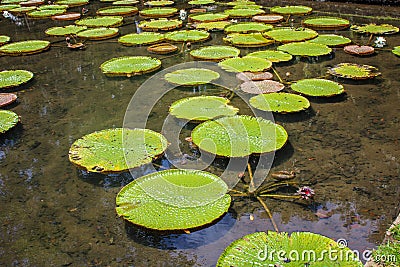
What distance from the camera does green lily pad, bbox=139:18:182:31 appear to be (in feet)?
22.7

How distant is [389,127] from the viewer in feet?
11.5

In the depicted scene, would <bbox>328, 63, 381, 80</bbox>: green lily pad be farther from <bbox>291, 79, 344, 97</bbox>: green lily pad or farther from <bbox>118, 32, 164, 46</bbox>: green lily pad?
<bbox>118, 32, 164, 46</bbox>: green lily pad

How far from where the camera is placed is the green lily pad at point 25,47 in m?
6.00

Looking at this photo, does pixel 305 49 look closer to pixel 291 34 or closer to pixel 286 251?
pixel 291 34

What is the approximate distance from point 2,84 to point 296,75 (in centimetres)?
367

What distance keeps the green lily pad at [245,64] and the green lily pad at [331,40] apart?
131cm

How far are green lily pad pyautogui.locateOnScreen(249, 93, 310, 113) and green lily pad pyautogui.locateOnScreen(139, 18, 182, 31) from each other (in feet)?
11.6

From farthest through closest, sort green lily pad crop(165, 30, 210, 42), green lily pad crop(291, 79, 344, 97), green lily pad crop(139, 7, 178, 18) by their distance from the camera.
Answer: green lily pad crop(139, 7, 178, 18), green lily pad crop(165, 30, 210, 42), green lily pad crop(291, 79, 344, 97)

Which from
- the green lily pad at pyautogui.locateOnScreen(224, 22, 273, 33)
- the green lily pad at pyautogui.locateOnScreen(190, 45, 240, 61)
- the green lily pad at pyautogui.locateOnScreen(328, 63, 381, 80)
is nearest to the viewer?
the green lily pad at pyautogui.locateOnScreen(328, 63, 381, 80)

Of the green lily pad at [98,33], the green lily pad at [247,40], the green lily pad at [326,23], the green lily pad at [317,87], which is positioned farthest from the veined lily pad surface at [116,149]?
the green lily pad at [326,23]

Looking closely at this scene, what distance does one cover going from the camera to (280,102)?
3.79 metres

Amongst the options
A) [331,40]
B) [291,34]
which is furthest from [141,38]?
[331,40]

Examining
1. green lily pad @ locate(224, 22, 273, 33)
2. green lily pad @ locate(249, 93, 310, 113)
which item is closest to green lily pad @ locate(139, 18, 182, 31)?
green lily pad @ locate(224, 22, 273, 33)

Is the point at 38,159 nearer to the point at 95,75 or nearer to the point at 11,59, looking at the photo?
the point at 95,75
